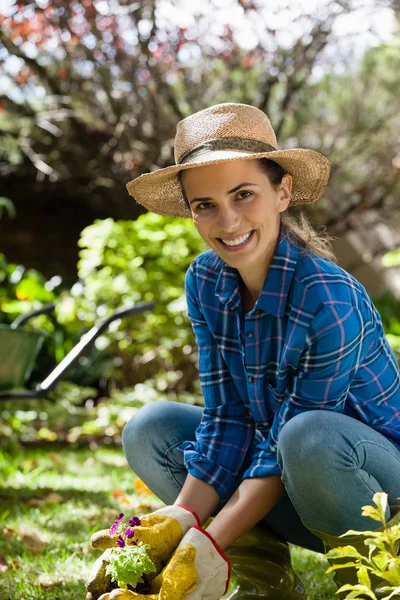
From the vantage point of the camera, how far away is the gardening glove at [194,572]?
61.6 inches

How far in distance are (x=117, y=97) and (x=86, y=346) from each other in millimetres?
3047

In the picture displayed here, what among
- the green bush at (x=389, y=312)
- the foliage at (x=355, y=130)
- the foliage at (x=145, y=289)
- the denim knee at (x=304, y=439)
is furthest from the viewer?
the foliage at (x=355, y=130)

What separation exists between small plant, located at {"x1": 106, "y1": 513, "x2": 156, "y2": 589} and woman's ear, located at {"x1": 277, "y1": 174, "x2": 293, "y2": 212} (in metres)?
0.87

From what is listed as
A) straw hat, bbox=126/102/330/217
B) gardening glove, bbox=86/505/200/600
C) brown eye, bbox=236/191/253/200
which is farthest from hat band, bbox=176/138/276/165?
gardening glove, bbox=86/505/200/600

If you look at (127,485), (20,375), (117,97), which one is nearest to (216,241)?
(20,375)

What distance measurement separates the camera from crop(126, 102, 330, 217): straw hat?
1889 mm

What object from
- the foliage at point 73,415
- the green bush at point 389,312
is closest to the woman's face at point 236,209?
the foliage at point 73,415

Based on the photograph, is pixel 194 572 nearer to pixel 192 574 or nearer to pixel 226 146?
pixel 192 574

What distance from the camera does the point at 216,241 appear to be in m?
1.95

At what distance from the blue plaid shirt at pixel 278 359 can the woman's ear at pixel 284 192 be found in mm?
76

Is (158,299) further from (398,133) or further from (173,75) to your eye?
(398,133)

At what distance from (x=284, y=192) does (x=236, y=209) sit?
185 millimetres

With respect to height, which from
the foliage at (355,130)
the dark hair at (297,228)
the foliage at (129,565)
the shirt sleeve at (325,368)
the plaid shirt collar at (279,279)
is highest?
the foliage at (355,130)

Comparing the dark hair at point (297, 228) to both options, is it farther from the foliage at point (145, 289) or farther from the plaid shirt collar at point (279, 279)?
the foliage at point (145, 289)
